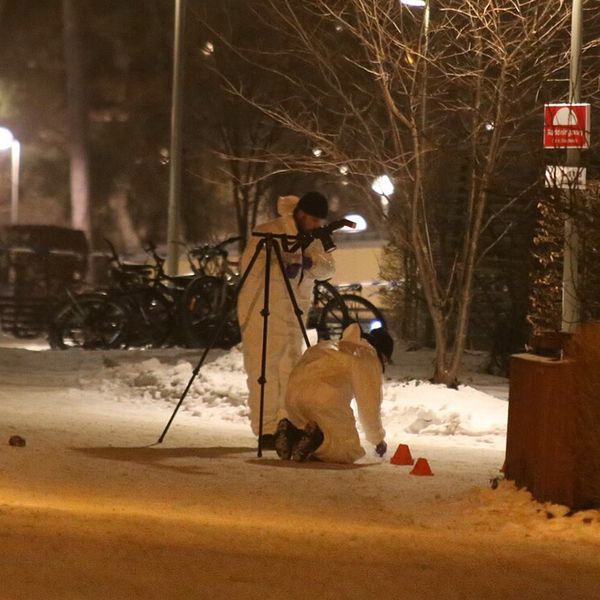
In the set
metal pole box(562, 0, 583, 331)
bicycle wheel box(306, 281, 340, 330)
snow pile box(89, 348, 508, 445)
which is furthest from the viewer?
bicycle wheel box(306, 281, 340, 330)

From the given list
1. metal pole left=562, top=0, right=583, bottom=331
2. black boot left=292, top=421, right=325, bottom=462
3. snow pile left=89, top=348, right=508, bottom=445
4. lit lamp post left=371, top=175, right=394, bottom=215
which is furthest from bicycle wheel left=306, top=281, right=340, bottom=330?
black boot left=292, top=421, right=325, bottom=462

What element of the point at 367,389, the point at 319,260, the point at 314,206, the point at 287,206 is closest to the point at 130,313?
the point at 287,206

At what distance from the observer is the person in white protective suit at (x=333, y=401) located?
10.0m

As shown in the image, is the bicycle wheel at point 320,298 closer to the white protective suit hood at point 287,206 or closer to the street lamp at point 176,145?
the street lamp at point 176,145

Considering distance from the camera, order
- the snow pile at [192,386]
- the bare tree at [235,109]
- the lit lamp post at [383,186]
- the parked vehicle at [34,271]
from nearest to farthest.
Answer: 1. the snow pile at [192,386]
2. the lit lamp post at [383,186]
3. the bare tree at [235,109]
4. the parked vehicle at [34,271]

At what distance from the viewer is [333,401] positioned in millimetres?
10047

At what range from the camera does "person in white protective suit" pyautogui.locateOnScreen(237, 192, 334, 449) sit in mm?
10609

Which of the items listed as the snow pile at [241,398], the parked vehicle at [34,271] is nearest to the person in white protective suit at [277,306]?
the snow pile at [241,398]

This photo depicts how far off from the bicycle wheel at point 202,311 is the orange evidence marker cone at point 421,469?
8959 mm

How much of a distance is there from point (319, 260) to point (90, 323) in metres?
9.48

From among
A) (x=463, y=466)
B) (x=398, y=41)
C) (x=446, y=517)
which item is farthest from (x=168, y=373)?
(x=446, y=517)

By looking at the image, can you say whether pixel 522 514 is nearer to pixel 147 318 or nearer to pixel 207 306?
pixel 207 306

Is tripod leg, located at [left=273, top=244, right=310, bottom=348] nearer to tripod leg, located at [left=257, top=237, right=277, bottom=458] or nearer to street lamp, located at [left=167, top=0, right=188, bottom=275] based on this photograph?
tripod leg, located at [left=257, top=237, right=277, bottom=458]

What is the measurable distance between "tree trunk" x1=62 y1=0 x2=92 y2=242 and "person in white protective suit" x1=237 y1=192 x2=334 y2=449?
94.0 feet
